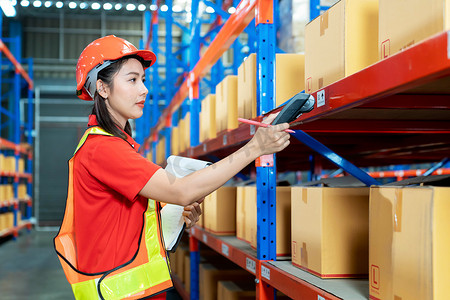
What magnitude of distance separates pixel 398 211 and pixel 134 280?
0.99 m

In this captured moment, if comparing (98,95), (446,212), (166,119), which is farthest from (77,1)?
(446,212)

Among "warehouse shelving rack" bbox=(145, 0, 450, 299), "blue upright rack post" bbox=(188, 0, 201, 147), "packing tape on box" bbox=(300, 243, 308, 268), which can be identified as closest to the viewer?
"warehouse shelving rack" bbox=(145, 0, 450, 299)

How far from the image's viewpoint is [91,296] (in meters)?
1.87

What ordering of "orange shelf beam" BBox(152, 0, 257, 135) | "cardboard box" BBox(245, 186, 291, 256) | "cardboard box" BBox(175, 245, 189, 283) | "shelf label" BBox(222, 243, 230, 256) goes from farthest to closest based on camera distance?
"cardboard box" BBox(175, 245, 189, 283) < "shelf label" BBox(222, 243, 230, 256) < "orange shelf beam" BBox(152, 0, 257, 135) < "cardboard box" BBox(245, 186, 291, 256)

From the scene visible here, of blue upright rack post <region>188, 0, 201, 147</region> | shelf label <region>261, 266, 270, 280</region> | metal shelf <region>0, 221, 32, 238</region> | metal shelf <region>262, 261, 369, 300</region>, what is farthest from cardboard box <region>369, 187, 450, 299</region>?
metal shelf <region>0, 221, 32, 238</region>

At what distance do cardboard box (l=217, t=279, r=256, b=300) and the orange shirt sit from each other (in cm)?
158

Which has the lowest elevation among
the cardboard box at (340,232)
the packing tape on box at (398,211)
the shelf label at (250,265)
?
the shelf label at (250,265)

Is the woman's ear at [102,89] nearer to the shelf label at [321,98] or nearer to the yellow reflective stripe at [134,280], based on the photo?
the yellow reflective stripe at [134,280]

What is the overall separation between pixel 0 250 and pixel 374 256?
1032cm

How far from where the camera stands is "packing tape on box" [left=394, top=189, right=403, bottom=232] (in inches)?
59.5

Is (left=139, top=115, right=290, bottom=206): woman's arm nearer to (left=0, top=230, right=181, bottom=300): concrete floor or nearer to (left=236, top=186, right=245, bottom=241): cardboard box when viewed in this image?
(left=236, top=186, right=245, bottom=241): cardboard box

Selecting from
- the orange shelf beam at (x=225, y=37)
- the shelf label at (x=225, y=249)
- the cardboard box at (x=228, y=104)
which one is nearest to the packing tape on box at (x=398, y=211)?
the orange shelf beam at (x=225, y=37)

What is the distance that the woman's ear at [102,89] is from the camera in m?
1.99

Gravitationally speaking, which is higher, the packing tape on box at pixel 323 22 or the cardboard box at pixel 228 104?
the packing tape on box at pixel 323 22
